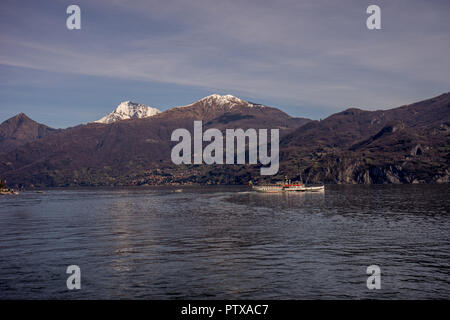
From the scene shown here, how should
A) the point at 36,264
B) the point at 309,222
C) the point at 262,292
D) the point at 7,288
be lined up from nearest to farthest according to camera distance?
the point at 262,292 → the point at 7,288 → the point at 36,264 → the point at 309,222

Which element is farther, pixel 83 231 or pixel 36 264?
pixel 83 231

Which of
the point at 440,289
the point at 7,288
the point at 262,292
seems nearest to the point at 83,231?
the point at 7,288

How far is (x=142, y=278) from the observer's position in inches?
1535

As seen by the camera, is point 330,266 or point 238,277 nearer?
point 238,277

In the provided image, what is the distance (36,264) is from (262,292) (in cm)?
2788

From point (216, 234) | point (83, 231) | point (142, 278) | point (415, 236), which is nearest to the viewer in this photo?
point (142, 278)

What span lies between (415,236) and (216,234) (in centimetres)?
3205
